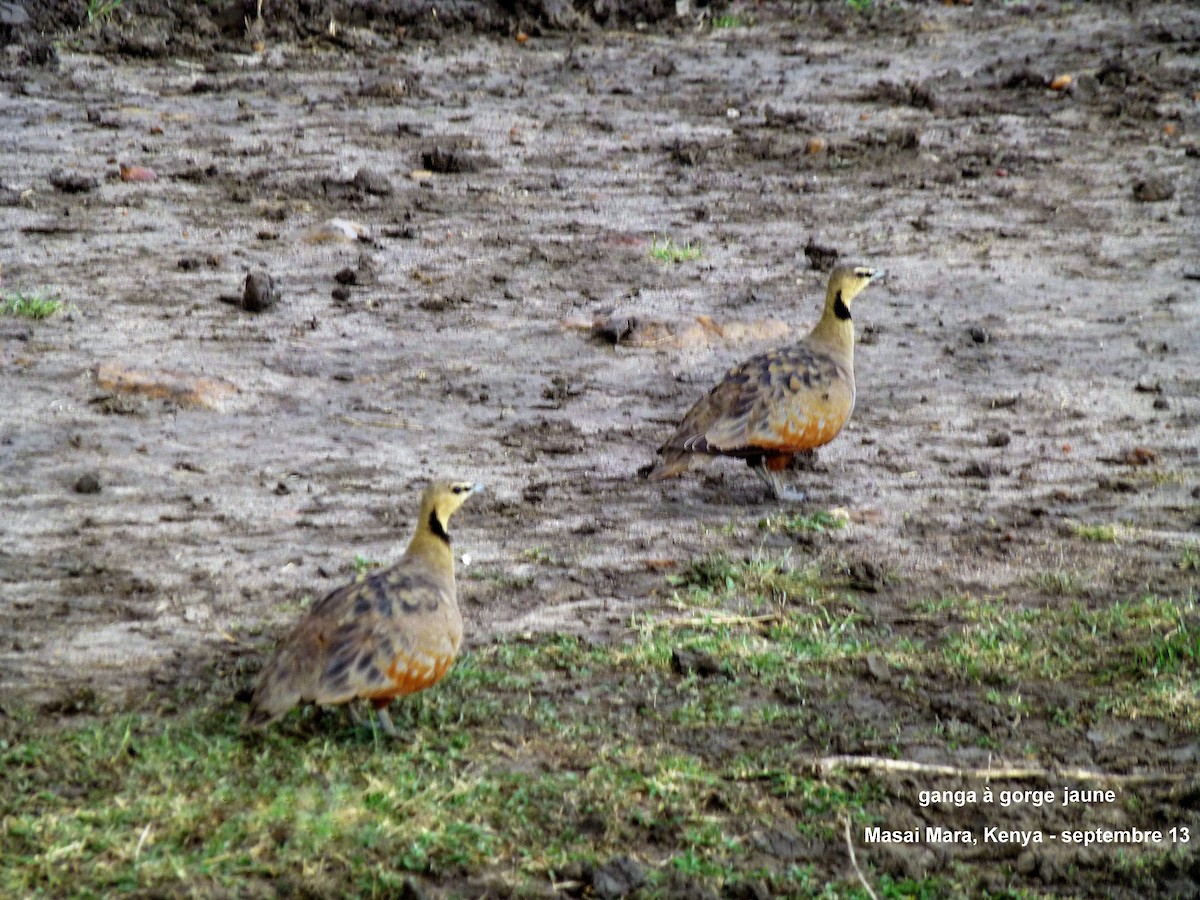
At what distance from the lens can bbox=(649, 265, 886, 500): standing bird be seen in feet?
24.2

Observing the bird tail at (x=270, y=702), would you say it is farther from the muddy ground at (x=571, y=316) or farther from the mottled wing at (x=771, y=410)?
the mottled wing at (x=771, y=410)

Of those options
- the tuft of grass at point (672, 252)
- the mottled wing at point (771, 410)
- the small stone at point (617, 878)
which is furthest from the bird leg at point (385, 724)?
the tuft of grass at point (672, 252)

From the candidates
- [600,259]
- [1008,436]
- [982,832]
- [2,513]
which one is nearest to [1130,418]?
[1008,436]

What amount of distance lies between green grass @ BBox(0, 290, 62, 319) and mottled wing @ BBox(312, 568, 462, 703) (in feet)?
15.5

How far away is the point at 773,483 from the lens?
298 inches

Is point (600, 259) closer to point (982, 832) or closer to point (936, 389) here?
point (936, 389)

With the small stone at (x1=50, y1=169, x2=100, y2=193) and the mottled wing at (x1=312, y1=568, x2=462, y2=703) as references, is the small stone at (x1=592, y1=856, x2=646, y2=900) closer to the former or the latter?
the mottled wing at (x1=312, y1=568, x2=462, y2=703)

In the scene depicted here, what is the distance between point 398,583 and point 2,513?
2.55 metres

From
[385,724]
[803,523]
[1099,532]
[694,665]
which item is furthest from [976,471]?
[385,724]

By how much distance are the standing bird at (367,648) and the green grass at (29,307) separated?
4.69m

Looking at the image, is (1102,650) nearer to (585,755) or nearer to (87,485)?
(585,755)

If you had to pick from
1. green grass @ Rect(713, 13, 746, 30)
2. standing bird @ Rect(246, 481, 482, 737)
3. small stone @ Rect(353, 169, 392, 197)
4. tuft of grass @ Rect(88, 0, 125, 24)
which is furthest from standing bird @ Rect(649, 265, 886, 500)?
tuft of grass @ Rect(88, 0, 125, 24)

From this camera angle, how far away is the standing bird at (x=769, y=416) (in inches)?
290

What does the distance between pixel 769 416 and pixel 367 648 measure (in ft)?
9.98
